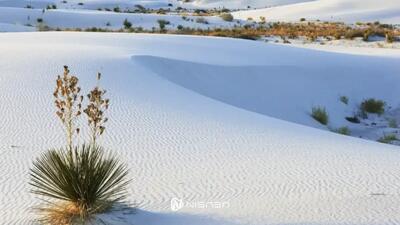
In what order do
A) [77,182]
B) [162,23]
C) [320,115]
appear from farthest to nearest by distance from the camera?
[162,23] → [320,115] → [77,182]

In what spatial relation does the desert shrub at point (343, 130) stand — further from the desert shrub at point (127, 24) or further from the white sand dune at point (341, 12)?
the white sand dune at point (341, 12)

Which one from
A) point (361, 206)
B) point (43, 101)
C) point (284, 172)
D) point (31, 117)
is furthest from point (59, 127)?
point (361, 206)

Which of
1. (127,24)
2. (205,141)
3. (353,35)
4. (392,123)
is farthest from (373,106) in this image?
(127,24)

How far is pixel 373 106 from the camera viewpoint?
16016 millimetres

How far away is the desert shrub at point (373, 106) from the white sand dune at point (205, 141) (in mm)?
947

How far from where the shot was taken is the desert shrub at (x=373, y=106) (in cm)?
1598

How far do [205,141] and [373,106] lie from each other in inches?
329

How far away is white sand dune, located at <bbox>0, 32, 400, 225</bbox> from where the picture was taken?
5887mm

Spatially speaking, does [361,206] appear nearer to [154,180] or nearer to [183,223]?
[183,223]

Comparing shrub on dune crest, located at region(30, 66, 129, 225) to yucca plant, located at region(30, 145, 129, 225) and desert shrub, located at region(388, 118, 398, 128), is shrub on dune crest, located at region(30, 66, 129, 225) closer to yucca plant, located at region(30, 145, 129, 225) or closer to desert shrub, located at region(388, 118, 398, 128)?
yucca plant, located at region(30, 145, 129, 225)

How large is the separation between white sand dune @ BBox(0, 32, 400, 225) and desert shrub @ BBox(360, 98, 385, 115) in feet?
3.11

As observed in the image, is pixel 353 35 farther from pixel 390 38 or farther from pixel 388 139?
pixel 388 139

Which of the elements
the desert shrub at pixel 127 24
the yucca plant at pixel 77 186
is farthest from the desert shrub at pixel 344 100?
the desert shrub at pixel 127 24

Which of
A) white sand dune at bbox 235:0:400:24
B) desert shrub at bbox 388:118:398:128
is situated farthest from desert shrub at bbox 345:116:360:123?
white sand dune at bbox 235:0:400:24
